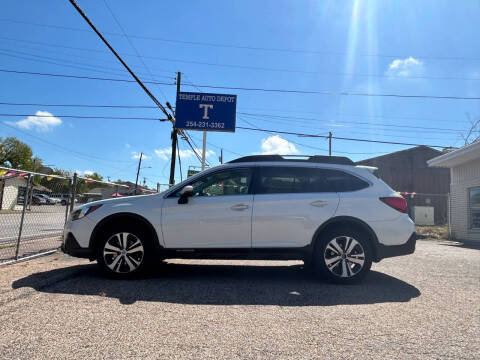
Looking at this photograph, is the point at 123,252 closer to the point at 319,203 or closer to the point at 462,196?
the point at 319,203

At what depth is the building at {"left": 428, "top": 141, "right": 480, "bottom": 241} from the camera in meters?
13.1

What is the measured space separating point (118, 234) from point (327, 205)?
2933 millimetres

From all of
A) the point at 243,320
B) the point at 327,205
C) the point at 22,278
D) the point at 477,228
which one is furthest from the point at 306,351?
the point at 477,228

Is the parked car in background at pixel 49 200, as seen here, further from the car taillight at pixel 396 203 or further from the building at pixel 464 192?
the building at pixel 464 192

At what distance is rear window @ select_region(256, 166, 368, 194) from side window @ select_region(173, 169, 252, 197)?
21cm

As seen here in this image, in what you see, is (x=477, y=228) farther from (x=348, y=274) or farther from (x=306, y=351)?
(x=306, y=351)

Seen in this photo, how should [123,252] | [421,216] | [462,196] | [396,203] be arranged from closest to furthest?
[123,252], [396,203], [462,196], [421,216]

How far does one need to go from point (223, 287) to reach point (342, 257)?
1.68 meters

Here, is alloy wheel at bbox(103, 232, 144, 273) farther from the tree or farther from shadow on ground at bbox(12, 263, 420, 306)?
the tree

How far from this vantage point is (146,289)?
13.3ft

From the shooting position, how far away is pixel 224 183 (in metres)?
4.79

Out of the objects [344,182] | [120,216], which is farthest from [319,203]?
[120,216]

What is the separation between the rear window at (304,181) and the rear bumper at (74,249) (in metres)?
2.51

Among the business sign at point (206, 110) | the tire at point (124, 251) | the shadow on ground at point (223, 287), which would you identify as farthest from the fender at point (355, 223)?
the business sign at point (206, 110)
